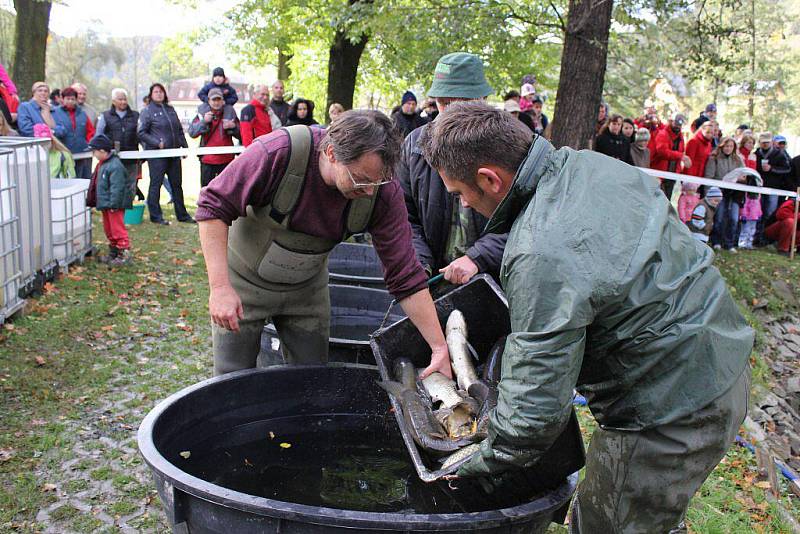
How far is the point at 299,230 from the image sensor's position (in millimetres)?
3242

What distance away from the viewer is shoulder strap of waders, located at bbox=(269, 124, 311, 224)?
3.08m

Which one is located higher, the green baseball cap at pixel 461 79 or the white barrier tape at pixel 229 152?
the green baseball cap at pixel 461 79

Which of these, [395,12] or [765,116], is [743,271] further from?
[765,116]

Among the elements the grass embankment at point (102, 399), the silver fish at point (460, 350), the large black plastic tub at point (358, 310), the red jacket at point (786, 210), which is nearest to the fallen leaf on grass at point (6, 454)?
the grass embankment at point (102, 399)

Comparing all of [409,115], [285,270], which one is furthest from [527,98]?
[285,270]

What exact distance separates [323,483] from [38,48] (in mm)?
13720

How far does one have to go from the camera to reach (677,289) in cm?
209

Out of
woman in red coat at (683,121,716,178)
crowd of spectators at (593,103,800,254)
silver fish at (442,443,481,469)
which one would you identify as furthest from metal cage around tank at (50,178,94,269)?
woman in red coat at (683,121,716,178)

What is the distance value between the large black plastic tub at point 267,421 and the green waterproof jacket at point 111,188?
17.5ft

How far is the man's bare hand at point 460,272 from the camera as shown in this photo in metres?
3.78

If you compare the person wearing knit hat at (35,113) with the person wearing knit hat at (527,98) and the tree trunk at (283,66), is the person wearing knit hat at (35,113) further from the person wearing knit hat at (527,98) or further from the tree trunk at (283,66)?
the tree trunk at (283,66)

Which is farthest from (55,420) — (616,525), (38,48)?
(38,48)

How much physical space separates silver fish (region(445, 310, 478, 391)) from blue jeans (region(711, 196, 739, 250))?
9858 millimetres

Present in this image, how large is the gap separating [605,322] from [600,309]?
10 cm
